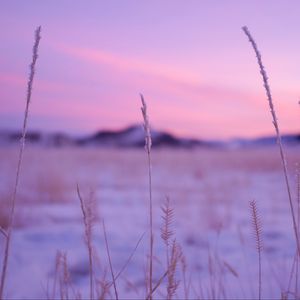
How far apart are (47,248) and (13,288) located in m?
0.88

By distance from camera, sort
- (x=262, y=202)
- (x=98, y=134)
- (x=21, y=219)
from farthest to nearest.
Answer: (x=98, y=134), (x=262, y=202), (x=21, y=219)

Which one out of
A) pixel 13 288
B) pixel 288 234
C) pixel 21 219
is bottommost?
pixel 13 288

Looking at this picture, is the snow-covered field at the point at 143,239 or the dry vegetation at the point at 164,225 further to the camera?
the snow-covered field at the point at 143,239

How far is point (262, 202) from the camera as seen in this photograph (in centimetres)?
579

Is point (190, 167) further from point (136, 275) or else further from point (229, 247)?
point (136, 275)

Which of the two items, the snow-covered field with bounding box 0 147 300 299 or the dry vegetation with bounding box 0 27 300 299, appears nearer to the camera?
the dry vegetation with bounding box 0 27 300 299

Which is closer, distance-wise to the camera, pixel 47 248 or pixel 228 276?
pixel 228 276

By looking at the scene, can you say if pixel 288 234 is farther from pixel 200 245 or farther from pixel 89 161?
pixel 89 161

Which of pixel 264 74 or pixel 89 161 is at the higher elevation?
pixel 89 161

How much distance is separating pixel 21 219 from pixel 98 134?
7531 cm

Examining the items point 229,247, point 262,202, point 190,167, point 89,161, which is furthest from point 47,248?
point 89,161

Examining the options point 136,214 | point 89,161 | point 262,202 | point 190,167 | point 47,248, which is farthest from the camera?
point 89,161

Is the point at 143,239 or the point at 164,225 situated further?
the point at 143,239

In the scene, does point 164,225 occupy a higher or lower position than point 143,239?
lower
